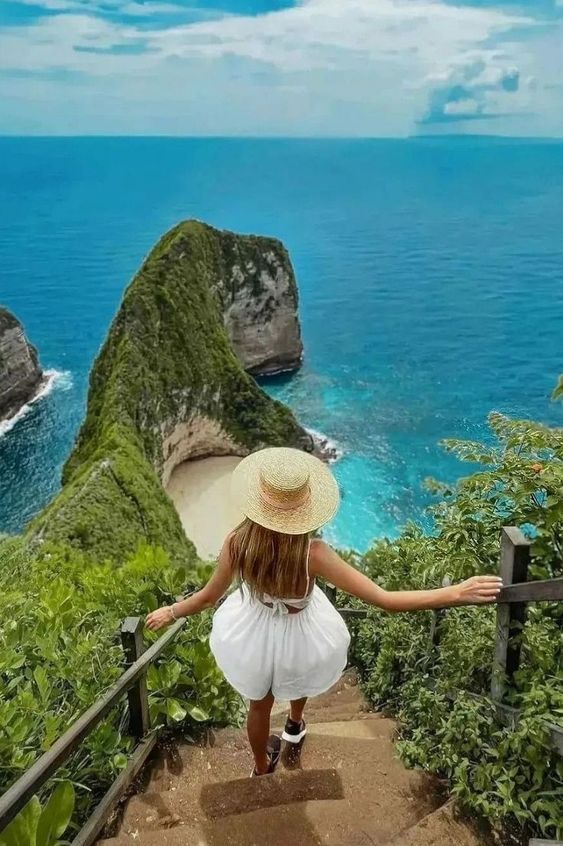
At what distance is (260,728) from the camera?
11.6 ft

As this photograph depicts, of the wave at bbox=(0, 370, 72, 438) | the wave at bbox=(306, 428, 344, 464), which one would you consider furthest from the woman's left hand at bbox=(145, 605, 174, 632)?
the wave at bbox=(0, 370, 72, 438)

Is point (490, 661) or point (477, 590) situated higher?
point (477, 590)

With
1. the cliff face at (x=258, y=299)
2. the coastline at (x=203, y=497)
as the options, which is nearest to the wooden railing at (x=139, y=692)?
the coastline at (x=203, y=497)

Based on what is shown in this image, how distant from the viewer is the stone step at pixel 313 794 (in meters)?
3.27

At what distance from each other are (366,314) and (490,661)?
7592cm

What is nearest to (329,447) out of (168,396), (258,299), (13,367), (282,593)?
(258,299)

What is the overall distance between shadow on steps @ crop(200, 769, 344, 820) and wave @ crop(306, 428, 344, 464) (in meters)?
35.8

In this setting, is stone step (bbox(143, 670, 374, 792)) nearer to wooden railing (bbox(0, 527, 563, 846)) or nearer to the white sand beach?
wooden railing (bbox(0, 527, 563, 846))

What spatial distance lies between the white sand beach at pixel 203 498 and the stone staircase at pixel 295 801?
2325cm

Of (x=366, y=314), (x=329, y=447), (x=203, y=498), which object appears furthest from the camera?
(x=366, y=314)

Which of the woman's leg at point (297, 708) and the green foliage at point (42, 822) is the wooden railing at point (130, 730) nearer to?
the green foliage at point (42, 822)

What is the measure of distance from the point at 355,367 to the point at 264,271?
14763 mm

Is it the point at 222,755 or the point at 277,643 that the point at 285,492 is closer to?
the point at 277,643

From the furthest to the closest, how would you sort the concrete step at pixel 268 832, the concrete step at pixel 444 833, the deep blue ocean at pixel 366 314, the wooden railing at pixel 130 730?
the deep blue ocean at pixel 366 314 < the concrete step at pixel 268 832 < the concrete step at pixel 444 833 < the wooden railing at pixel 130 730
